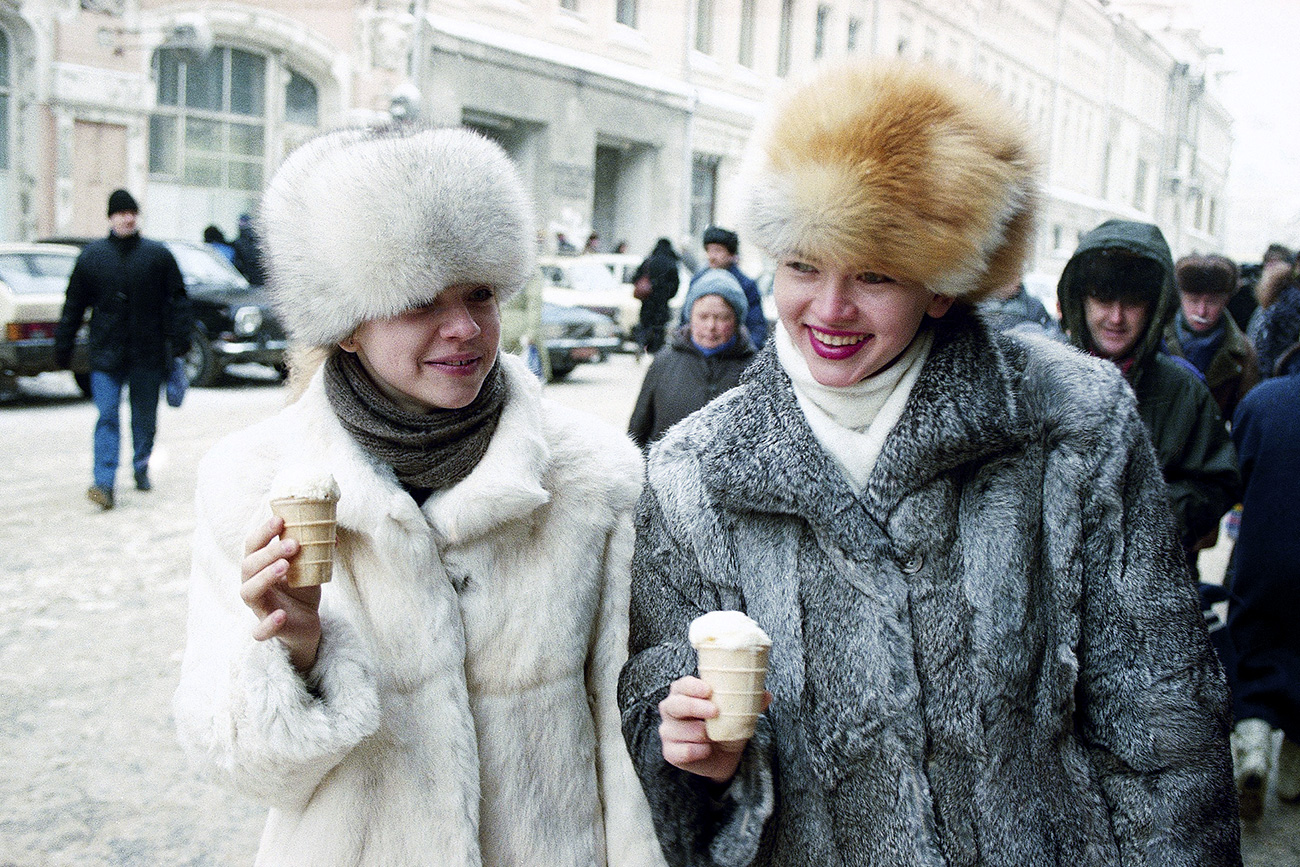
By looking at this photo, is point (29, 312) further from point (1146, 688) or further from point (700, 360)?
point (1146, 688)

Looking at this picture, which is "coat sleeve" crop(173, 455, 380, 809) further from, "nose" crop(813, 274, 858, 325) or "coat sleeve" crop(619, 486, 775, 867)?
"nose" crop(813, 274, 858, 325)

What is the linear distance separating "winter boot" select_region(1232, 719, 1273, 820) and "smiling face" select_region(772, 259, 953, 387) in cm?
304

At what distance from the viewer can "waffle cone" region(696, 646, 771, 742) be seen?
155 cm

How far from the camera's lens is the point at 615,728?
216 cm

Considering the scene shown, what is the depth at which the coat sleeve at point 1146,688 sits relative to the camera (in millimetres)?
1691

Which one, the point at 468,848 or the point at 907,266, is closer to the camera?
the point at 907,266

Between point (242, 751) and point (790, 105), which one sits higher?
point (790, 105)

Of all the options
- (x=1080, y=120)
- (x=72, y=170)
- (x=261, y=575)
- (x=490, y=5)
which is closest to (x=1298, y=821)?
(x=261, y=575)

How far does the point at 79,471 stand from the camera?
29.0 feet

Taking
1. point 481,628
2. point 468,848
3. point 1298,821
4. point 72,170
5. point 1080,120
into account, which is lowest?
point 1298,821

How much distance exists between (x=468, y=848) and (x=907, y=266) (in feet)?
3.88

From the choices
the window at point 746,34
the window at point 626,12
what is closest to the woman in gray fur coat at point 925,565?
the window at point 626,12

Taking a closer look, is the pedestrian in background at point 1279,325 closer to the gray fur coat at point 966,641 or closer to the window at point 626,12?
the gray fur coat at point 966,641

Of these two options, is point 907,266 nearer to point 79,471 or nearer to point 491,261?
point 491,261
